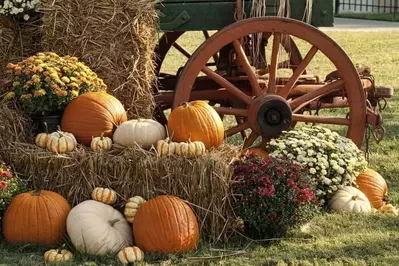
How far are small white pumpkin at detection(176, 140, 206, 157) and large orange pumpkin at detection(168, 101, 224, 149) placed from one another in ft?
0.31

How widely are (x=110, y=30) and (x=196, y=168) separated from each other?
4.49 feet

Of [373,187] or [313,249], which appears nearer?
[313,249]

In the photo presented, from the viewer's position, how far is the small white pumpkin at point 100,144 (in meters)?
5.06

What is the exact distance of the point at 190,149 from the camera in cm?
498

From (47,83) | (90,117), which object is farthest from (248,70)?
(47,83)

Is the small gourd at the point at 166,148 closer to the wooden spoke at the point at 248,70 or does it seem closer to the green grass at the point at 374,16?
the wooden spoke at the point at 248,70

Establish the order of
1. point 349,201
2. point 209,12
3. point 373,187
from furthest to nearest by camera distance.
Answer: point 209,12 < point 373,187 < point 349,201

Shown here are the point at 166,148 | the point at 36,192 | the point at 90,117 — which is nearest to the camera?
the point at 36,192

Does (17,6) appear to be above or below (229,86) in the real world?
above

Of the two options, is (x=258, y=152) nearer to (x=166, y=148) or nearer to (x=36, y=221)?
(x=166, y=148)

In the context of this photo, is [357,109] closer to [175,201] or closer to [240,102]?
[240,102]

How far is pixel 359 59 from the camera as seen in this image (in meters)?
12.7

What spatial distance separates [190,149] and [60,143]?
0.75 m

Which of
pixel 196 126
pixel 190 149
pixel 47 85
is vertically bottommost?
pixel 190 149
